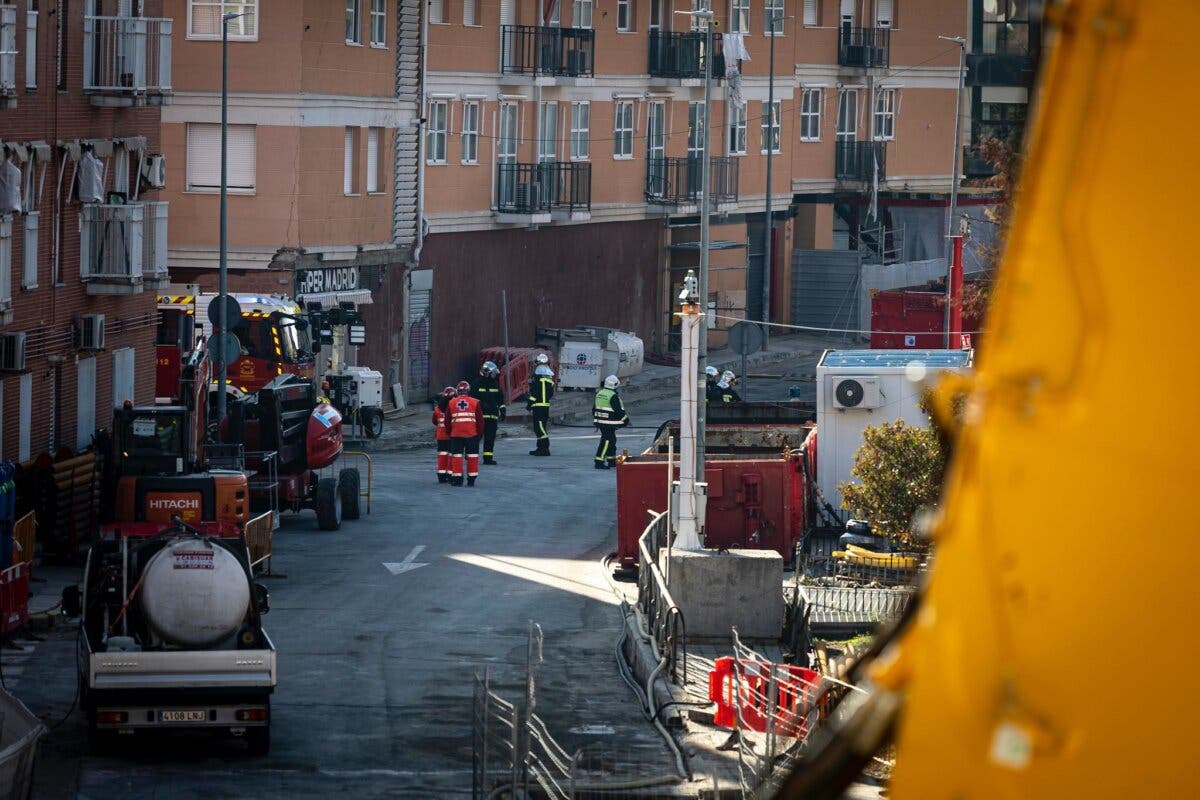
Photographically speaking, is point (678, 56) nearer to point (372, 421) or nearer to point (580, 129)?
point (580, 129)

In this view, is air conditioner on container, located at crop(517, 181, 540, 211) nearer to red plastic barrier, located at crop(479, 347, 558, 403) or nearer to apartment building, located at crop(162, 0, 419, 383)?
red plastic barrier, located at crop(479, 347, 558, 403)

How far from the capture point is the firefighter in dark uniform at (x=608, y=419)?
1371 inches

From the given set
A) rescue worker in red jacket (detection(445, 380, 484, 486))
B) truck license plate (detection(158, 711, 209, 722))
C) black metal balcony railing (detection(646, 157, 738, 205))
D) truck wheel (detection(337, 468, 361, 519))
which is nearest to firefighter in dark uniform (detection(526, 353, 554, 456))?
rescue worker in red jacket (detection(445, 380, 484, 486))

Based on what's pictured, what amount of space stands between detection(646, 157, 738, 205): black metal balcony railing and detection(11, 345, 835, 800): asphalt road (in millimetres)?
23964

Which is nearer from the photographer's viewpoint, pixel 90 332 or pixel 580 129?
pixel 90 332

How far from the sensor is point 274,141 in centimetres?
4225

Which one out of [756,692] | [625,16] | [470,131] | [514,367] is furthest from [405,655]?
[625,16]

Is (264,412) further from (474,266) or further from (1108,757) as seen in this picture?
(1108,757)

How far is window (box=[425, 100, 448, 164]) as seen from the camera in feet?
157

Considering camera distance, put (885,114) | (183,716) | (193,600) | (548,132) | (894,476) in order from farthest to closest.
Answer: (885,114) < (548,132) < (894,476) < (193,600) < (183,716)

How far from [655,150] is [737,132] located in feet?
10.4

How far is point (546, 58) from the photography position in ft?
169

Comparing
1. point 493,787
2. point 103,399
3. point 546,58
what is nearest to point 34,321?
point 103,399

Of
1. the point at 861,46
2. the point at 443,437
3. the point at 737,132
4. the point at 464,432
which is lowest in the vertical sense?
the point at 443,437
